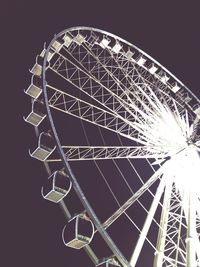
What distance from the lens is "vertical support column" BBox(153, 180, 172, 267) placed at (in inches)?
440

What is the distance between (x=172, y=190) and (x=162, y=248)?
2733 millimetres

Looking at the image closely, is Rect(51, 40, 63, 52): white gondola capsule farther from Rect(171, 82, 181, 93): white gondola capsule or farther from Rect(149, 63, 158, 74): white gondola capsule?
Rect(171, 82, 181, 93): white gondola capsule

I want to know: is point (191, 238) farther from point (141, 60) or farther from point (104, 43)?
point (141, 60)

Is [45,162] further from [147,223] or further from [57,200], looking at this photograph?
[147,223]

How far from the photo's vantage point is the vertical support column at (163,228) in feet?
36.7

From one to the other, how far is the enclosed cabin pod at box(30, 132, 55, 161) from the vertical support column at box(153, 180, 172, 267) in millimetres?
3142

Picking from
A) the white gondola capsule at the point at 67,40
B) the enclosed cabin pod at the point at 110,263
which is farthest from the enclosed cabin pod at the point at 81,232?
the white gondola capsule at the point at 67,40

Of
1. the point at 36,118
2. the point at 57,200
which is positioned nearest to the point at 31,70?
the point at 36,118

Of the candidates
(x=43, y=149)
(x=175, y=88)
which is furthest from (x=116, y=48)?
(x=43, y=149)

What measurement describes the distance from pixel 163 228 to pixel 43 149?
351 cm

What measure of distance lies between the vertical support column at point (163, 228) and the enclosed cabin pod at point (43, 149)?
Result: 3.14 metres

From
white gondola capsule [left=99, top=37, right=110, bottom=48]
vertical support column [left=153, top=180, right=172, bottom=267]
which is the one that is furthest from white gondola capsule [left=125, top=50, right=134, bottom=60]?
vertical support column [left=153, top=180, right=172, bottom=267]

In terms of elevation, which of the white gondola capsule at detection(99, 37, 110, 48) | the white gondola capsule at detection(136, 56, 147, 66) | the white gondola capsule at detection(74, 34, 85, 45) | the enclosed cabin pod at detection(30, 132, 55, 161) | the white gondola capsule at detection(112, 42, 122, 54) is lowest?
the enclosed cabin pod at detection(30, 132, 55, 161)

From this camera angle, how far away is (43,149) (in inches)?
488
